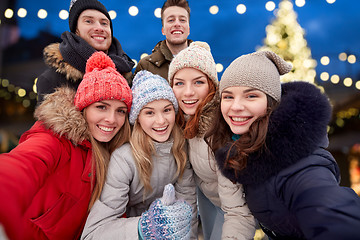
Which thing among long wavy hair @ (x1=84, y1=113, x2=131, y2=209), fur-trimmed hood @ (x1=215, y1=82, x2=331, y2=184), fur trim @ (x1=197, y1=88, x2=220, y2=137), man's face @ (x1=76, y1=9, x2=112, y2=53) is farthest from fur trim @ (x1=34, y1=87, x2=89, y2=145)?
fur-trimmed hood @ (x1=215, y1=82, x2=331, y2=184)

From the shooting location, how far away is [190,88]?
2.12 metres

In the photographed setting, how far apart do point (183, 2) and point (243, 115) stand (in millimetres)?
2255

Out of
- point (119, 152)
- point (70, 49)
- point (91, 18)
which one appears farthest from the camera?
point (91, 18)

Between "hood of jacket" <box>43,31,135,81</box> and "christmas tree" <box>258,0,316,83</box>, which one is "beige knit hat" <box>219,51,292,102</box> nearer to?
"hood of jacket" <box>43,31,135,81</box>

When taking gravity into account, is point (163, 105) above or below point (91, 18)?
below

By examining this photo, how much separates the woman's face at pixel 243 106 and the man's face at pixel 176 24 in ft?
5.99

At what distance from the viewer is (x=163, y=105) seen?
6.57 ft

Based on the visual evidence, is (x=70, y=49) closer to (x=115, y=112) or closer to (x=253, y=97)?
(x=115, y=112)

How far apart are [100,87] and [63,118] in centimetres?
33

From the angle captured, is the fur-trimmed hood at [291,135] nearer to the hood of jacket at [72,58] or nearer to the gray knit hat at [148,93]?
the gray knit hat at [148,93]

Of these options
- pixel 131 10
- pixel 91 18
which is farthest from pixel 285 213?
pixel 131 10

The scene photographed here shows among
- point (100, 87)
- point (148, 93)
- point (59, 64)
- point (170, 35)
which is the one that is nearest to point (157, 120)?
point (148, 93)

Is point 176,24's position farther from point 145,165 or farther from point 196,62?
point 145,165

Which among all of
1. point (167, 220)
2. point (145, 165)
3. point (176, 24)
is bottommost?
point (167, 220)
